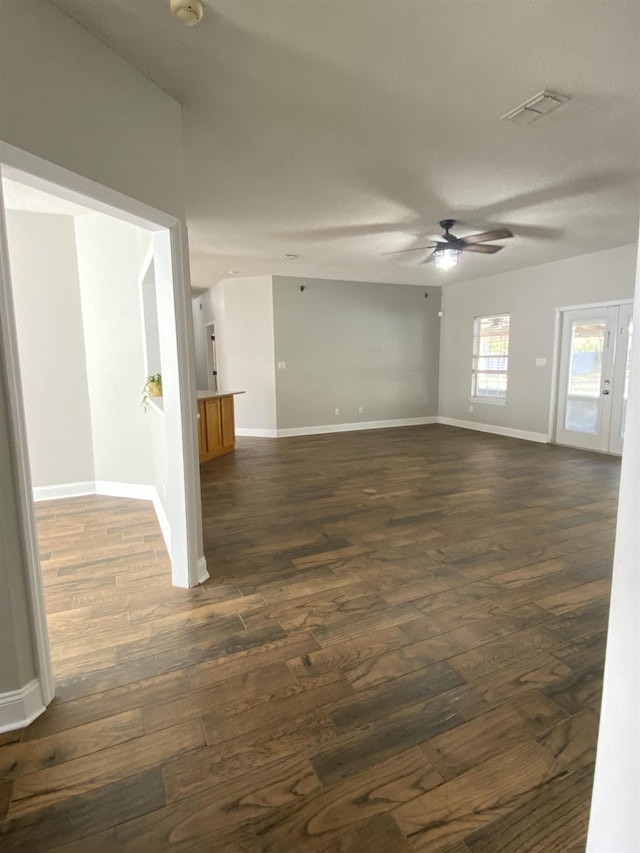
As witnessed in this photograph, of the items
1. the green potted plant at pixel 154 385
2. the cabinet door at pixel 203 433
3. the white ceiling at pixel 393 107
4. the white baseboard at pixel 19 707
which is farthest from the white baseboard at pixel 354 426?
the white baseboard at pixel 19 707

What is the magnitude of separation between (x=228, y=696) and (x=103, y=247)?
4.10 metres

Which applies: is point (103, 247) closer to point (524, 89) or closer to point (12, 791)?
point (524, 89)

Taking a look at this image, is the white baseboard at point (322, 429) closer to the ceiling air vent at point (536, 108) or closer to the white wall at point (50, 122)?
the white wall at point (50, 122)

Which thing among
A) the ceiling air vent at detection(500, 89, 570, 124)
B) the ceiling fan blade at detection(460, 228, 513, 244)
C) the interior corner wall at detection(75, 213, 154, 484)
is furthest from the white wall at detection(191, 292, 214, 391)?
the ceiling air vent at detection(500, 89, 570, 124)

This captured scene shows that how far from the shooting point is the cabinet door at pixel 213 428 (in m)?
5.76

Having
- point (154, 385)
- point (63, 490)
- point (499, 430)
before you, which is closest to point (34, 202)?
point (154, 385)

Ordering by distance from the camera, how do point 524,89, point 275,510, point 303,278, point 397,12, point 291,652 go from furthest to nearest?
point 303,278 → point 275,510 → point 524,89 → point 291,652 → point 397,12

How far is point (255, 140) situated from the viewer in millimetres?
2697

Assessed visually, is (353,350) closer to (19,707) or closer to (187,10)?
(187,10)

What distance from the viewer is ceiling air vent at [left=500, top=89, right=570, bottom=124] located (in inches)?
87.5

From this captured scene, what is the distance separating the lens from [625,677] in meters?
0.68

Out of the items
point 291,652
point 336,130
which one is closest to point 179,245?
point 336,130

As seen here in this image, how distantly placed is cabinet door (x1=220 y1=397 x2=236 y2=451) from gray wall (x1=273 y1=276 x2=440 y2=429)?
120 cm

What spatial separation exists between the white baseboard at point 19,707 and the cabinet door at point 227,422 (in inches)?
183
